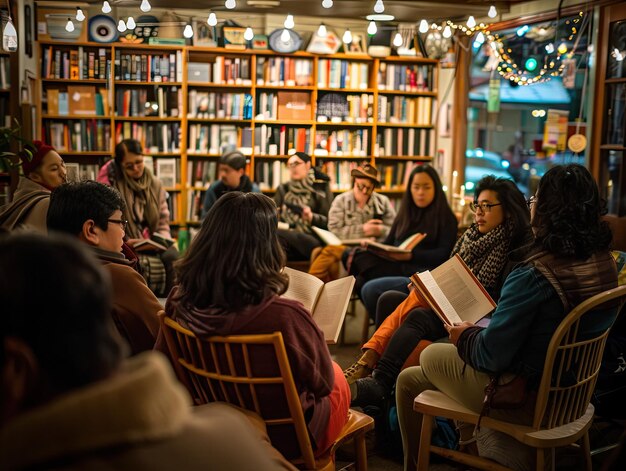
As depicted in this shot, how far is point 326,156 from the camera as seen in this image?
270 inches

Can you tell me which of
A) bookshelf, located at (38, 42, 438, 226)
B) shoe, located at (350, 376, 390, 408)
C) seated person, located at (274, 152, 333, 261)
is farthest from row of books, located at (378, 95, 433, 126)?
shoe, located at (350, 376, 390, 408)

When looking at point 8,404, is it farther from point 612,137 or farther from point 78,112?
point 78,112

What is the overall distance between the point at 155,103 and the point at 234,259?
5.12 m

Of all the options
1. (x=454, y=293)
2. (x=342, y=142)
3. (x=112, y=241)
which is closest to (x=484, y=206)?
(x=454, y=293)

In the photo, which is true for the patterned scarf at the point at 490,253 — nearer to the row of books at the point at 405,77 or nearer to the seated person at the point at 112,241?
the seated person at the point at 112,241

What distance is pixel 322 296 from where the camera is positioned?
2.54m

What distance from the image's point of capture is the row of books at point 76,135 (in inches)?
260

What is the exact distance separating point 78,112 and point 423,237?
377 centimetres

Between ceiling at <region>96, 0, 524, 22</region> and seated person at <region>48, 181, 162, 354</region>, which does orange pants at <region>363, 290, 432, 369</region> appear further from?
ceiling at <region>96, 0, 524, 22</region>

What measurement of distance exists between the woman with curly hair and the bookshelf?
468cm

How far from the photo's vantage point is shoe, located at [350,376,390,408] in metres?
3.04

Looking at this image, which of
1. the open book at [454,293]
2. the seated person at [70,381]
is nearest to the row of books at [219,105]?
the open book at [454,293]

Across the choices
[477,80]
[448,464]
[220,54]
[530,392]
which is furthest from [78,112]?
[530,392]

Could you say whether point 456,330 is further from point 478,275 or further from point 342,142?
point 342,142
